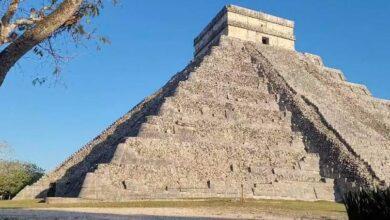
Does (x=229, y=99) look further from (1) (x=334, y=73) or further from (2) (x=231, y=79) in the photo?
(1) (x=334, y=73)

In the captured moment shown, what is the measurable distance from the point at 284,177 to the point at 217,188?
11.7 ft

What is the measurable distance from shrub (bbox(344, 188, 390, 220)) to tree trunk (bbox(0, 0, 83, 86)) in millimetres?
5621

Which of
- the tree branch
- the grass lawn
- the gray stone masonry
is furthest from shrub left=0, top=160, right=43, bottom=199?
the tree branch

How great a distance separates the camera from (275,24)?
37.7 m

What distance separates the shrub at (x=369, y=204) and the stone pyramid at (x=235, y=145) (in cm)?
1130

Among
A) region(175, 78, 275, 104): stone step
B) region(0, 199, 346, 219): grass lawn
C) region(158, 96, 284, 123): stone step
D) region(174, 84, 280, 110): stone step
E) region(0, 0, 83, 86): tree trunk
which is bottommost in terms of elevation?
region(0, 199, 346, 219): grass lawn

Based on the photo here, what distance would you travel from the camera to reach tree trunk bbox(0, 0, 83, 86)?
6469mm

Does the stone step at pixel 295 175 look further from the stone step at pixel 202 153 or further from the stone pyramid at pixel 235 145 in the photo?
the stone step at pixel 202 153

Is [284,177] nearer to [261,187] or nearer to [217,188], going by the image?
[261,187]

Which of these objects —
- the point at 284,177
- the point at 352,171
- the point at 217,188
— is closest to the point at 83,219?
the point at 217,188

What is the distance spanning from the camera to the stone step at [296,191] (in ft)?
67.1

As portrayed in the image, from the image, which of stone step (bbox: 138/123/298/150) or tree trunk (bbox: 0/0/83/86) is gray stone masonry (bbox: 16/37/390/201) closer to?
stone step (bbox: 138/123/298/150)

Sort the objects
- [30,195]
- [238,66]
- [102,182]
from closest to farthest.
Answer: [102,182]
[30,195]
[238,66]

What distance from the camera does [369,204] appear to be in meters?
7.84
